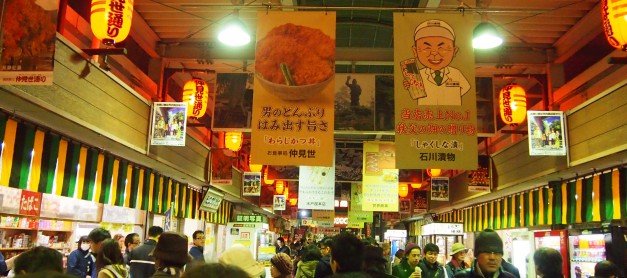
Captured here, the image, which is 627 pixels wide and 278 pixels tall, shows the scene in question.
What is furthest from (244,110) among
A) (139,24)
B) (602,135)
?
(602,135)

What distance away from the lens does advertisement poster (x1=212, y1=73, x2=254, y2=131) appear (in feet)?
40.6

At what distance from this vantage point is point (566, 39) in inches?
505

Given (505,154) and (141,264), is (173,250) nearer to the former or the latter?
(141,264)

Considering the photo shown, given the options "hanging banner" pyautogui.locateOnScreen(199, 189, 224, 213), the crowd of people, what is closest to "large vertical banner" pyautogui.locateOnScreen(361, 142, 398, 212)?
"hanging banner" pyautogui.locateOnScreen(199, 189, 224, 213)

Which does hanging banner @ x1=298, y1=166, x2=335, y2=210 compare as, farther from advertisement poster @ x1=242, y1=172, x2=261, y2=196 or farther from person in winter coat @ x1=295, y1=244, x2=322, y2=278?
person in winter coat @ x1=295, y1=244, x2=322, y2=278

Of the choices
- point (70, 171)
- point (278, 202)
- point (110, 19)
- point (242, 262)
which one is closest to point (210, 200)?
point (278, 202)

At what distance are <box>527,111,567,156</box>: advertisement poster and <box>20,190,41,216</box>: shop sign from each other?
987 cm

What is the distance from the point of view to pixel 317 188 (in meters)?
17.1

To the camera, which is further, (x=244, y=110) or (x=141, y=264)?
(x=244, y=110)

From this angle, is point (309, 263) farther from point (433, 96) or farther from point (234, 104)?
point (234, 104)

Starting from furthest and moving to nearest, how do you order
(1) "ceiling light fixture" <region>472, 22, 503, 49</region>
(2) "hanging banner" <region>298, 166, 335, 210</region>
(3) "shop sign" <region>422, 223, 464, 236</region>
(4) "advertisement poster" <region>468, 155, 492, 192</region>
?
(2) "hanging banner" <region>298, 166, 335, 210</region> < (4) "advertisement poster" <region>468, 155, 492, 192</region> < (3) "shop sign" <region>422, 223, 464, 236</region> < (1) "ceiling light fixture" <region>472, 22, 503, 49</region>

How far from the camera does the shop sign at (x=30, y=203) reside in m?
8.45

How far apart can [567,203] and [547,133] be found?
3.05 metres

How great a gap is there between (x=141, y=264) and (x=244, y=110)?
255 inches
